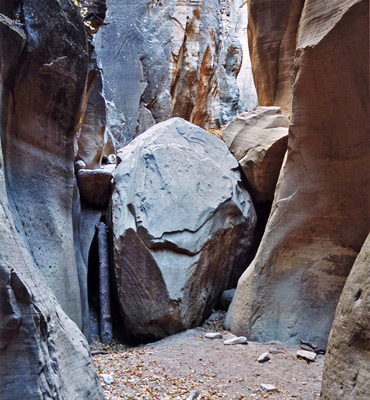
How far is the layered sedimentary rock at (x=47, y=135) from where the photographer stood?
4.53 meters

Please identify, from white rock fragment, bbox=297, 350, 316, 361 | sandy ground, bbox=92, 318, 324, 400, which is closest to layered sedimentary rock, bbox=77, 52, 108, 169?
sandy ground, bbox=92, 318, 324, 400

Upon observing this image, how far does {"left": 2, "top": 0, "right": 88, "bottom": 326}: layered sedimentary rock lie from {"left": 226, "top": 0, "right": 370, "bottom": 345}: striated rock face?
7.63 ft

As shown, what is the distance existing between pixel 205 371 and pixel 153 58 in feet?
34.6

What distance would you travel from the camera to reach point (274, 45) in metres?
7.94

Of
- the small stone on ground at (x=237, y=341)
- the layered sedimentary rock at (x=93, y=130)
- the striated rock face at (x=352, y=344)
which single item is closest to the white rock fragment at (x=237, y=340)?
the small stone on ground at (x=237, y=341)

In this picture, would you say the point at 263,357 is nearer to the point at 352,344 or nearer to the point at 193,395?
the point at 193,395

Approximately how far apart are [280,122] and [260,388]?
4.38m

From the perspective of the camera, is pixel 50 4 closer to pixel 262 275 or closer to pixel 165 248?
pixel 165 248

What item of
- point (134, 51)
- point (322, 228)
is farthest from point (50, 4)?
point (134, 51)

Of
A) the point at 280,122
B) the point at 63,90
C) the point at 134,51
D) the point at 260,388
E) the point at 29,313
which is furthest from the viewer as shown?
the point at 134,51

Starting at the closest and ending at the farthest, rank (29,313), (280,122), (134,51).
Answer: (29,313) → (280,122) → (134,51)

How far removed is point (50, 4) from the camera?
4680 millimetres

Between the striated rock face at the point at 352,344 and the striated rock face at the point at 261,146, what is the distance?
13.3 ft

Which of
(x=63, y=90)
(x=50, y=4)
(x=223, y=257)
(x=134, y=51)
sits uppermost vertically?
(x=134, y=51)
